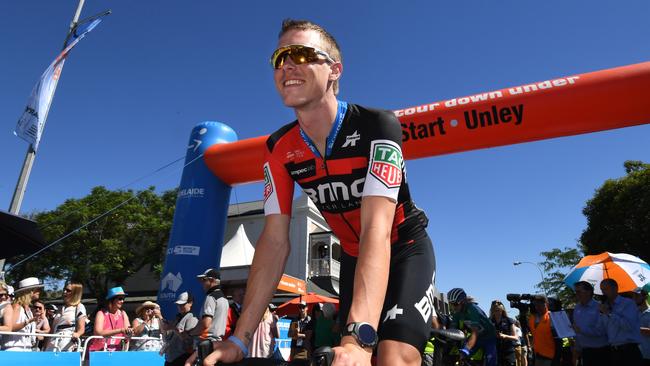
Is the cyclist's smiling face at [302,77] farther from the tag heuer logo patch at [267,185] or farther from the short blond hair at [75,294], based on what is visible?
the short blond hair at [75,294]

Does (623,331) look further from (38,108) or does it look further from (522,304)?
(38,108)

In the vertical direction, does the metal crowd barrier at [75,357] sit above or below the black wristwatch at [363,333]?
below

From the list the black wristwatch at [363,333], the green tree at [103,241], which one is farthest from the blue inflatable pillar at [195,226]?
the green tree at [103,241]

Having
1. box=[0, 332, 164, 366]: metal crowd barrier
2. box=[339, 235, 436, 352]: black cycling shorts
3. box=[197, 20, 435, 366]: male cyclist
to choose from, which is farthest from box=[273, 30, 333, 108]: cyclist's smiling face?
box=[0, 332, 164, 366]: metal crowd barrier

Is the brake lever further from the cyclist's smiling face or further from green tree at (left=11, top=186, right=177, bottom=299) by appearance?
green tree at (left=11, top=186, right=177, bottom=299)

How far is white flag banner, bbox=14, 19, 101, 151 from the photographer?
351 inches

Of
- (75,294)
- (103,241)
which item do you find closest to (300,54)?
(75,294)

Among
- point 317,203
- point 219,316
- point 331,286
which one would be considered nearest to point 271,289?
point 317,203

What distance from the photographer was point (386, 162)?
5.83ft

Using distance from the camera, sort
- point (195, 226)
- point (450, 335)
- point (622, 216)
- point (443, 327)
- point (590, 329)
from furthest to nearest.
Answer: point (622, 216) → point (195, 226) → point (443, 327) → point (590, 329) → point (450, 335)

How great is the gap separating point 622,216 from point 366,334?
36.4 metres

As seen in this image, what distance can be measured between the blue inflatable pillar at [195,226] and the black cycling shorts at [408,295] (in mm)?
6836

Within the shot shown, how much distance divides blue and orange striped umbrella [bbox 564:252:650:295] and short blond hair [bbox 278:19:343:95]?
353 inches

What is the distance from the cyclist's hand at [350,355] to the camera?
114 cm
